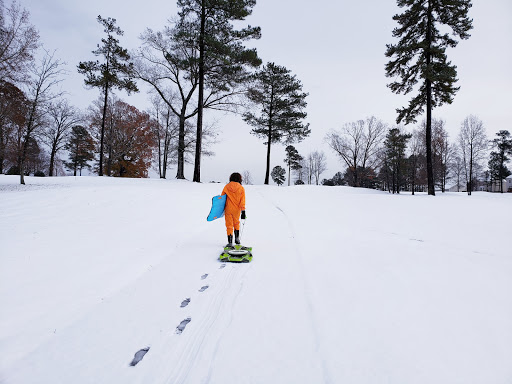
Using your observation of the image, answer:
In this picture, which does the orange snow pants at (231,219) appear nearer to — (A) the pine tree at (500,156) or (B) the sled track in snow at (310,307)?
(B) the sled track in snow at (310,307)

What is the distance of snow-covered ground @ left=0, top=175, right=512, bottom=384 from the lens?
1.67 meters

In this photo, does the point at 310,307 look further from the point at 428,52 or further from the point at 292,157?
the point at 292,157

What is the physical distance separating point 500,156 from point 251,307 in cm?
6261

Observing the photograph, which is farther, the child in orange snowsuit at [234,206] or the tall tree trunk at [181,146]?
the tall tree trunk at [181,146]

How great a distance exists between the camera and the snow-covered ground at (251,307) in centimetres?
167

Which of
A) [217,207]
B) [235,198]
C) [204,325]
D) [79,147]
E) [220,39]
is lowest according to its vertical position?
[204,325]

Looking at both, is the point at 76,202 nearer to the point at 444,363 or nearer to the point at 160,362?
the point at 160,362

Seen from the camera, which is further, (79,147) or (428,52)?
(79,147)

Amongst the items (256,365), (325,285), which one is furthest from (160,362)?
(325,285)

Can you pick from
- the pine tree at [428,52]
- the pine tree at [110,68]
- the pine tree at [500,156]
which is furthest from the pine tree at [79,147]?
the pine tree at [500,156]

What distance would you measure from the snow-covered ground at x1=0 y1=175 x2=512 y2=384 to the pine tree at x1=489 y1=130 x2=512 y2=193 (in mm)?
48735

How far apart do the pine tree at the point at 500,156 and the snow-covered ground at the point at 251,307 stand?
4874 centimetres

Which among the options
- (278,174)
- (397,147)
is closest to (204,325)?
(397,147)

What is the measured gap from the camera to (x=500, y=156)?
40.8 m
